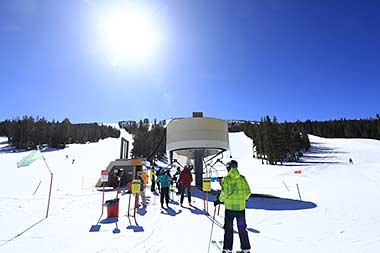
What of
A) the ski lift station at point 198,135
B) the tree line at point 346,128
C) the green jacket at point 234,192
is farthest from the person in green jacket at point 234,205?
the tree line at point 346,128

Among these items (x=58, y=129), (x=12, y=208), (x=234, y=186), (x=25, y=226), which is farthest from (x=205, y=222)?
(x=58, y=129)

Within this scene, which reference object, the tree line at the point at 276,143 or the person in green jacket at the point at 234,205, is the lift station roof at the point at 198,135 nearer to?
the person in green jacket at the point at 234,205

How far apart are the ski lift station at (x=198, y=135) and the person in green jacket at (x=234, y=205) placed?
16.3 m

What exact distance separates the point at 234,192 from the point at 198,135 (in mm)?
16622

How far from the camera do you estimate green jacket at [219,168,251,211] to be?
205 inches

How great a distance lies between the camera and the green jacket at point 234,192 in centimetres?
522

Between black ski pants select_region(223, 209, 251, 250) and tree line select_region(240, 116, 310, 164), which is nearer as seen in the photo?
black ski pants select_region(223, 209, 251, 250)

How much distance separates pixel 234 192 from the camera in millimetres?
5266

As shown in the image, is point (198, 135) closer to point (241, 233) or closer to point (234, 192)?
point (234, 192)

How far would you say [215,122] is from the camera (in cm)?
2256

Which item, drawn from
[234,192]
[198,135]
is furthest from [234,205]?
[198,135]

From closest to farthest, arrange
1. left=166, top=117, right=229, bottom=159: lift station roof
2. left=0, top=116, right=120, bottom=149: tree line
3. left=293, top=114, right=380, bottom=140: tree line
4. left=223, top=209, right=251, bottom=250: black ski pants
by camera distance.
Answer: left=223, top=209, right=251, bottom=250: black ski pants, left=166, top=117, right=229, bottom=159: lift station roof, left=0, top=116, right=120, bottom=149: tree line, left=293, top=114, right=380, bottom=140: tree line

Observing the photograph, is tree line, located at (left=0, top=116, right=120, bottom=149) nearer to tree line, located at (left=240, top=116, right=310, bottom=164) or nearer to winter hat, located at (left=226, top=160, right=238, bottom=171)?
tree line, located at (left=240, top=116, right=310, bottom=164)

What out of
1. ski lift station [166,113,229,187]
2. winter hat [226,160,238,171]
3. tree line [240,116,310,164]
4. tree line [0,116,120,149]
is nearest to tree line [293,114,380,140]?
tree line [240,116,310,164]
